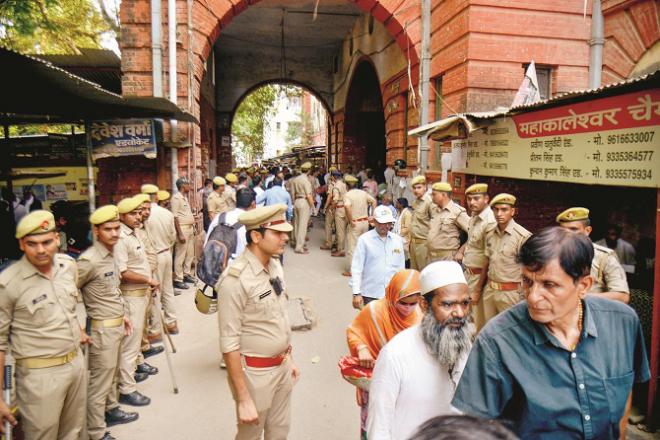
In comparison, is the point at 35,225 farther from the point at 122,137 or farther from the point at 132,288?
the point at 122,137

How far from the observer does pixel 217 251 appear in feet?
16.8

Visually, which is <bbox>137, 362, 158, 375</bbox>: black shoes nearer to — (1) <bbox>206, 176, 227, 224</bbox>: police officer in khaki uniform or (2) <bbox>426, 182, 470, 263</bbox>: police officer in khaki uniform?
(2) <bbox>426, 182, 470, 263</bbox>: police officer in khaki uniform

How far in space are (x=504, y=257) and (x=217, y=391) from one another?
3324mm

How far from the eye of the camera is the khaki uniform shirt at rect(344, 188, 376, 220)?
9891 millimetres

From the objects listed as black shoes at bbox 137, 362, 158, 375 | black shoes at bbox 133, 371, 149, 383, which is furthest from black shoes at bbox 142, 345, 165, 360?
black shoes at bbox 133, 371, 149, 383

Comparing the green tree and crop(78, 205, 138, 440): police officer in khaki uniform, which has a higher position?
the green tree

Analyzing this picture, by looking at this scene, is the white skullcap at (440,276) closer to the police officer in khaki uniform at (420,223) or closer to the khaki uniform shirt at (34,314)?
the khaki uniform shirt at (34,314)

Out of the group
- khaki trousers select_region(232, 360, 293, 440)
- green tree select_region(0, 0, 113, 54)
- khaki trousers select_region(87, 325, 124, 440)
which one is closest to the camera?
khaki trousers select_region(232, 360, 293, 440)

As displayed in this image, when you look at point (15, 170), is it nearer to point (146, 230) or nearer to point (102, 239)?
point (146, 230)

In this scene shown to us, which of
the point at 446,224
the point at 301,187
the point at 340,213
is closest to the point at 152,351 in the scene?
the point at 446,224

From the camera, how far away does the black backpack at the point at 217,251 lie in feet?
16.0

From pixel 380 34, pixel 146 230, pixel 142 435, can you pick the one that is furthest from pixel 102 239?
pixel 380 34

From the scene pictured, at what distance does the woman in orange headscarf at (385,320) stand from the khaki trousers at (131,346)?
2.65 m

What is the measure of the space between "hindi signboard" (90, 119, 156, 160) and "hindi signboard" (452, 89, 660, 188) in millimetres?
5426
